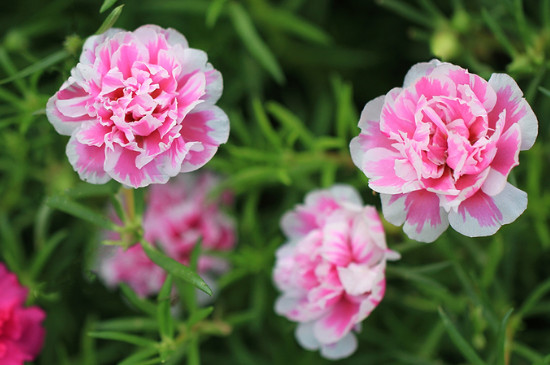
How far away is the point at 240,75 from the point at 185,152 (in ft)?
2.16

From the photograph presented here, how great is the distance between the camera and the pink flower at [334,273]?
808 mm

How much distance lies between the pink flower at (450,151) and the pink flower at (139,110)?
0.20 metres

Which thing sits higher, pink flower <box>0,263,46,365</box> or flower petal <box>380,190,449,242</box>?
flower petal <box>380,190,449,242</box>

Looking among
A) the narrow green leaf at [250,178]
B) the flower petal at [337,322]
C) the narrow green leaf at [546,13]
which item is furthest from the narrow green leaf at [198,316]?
the narrow green leaf at [546,13]

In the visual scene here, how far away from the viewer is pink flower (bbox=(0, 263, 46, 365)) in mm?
881

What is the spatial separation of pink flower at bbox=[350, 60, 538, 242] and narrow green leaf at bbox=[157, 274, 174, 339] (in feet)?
1.10

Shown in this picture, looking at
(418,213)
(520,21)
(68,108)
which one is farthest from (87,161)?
(520,21)

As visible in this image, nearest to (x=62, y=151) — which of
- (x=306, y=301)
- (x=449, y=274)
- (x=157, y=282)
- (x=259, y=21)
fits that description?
(x=157, y=282)

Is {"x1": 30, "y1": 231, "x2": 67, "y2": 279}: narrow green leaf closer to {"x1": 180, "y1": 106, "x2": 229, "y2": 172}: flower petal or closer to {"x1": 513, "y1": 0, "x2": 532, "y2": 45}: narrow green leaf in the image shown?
{"x1": 180, "y1": 106, "x2": 229, "y2": 172}: flower petal

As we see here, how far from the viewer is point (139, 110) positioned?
731 millimetres

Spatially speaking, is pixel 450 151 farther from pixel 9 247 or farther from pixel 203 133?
pixel 9 247

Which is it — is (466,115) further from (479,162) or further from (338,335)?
(338,335)

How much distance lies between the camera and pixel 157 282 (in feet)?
3.88

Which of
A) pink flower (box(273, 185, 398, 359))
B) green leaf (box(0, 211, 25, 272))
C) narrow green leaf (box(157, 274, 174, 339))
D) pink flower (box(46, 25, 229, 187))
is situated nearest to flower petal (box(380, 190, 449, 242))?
pink flower (box(273, 185, 398, 359))
